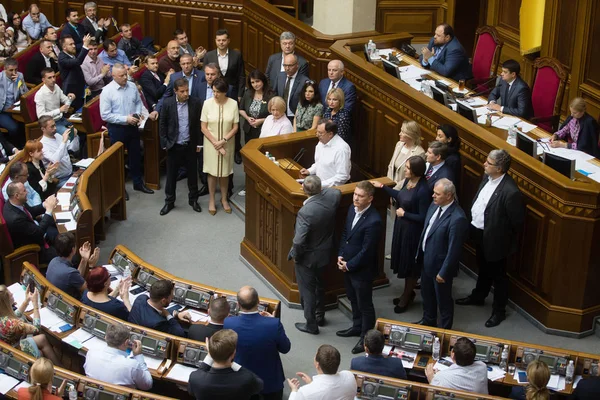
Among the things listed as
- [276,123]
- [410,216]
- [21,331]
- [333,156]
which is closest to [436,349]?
[410,216]

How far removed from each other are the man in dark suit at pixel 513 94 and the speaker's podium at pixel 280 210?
2.03m

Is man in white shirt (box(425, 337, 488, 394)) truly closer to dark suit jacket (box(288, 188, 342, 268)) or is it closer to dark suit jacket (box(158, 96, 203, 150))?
dark suit jacket (box(288, 188, 342, 268))

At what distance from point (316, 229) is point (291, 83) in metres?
3.09

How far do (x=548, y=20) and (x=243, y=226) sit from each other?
15.3ft

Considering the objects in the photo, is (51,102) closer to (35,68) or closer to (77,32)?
Result: (35,68)

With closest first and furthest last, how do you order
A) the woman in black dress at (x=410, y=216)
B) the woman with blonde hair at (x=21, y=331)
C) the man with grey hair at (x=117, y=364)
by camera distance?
the man with grey hair at (x=117, y=364) → the woman with blonde hair at (x=21, y=331) → the woman in black dress at (x=410, y=216)

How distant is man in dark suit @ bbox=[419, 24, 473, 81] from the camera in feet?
34.0

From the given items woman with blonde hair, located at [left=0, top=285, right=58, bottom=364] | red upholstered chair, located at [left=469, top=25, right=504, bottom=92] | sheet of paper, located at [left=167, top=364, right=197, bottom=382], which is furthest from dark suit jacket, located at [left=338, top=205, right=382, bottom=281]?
red upholstered chair, located at [left=469, top=25, right=504, bottom=92]

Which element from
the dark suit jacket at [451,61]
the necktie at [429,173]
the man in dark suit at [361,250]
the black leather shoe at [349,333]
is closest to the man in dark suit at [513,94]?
the dark suit jacket at [451,61]

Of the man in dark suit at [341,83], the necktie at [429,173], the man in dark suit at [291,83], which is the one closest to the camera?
the necktie at [429,173]

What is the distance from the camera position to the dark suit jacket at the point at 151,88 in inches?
433

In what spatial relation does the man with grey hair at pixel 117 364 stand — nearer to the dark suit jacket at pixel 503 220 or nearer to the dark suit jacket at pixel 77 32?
the dark suit jacket at pixel 503 220

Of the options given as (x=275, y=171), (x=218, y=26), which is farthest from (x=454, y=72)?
(x=218, y=26)

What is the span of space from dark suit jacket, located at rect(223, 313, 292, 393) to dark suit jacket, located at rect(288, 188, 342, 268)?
3.79 feet
